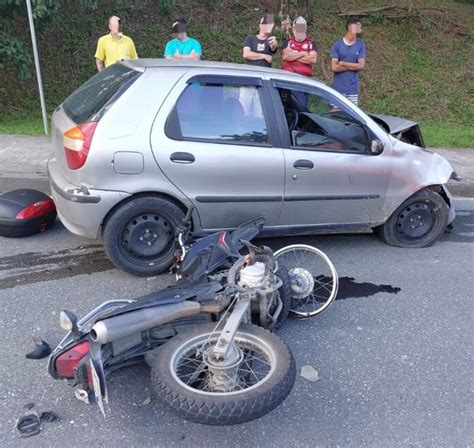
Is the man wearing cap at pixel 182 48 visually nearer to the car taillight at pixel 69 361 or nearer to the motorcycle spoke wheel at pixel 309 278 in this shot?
the motorcycle spoke wheel at pixel 309 278

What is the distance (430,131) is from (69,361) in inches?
338

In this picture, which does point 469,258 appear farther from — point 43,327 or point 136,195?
point 43,327

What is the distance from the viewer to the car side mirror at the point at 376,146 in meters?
4.41

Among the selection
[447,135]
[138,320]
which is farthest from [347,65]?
[138,320]

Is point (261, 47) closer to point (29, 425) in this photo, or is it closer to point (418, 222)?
point (418, 222)

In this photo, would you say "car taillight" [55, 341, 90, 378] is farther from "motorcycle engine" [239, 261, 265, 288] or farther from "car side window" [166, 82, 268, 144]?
"car side window" [166, 82, 268, 144]

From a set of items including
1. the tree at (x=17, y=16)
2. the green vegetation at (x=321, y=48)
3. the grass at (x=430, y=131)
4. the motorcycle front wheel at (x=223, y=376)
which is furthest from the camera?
the green vegetation at (x=321, y=48)

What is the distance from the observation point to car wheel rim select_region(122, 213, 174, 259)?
13.2ft

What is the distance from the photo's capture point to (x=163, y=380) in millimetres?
2443

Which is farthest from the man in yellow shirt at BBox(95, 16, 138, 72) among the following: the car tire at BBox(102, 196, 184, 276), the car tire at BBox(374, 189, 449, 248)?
the car tire at BBox(374, 189, 449, 248)

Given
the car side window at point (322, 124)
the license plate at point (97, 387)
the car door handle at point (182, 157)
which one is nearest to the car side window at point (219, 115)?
the car door handle at point (182, 157)

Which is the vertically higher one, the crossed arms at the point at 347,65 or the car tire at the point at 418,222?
the crossed arms at the point at 347,65

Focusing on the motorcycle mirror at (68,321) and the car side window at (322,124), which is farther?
the car side window at (322,124)

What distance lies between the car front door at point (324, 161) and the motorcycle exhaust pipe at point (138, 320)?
1826mm
